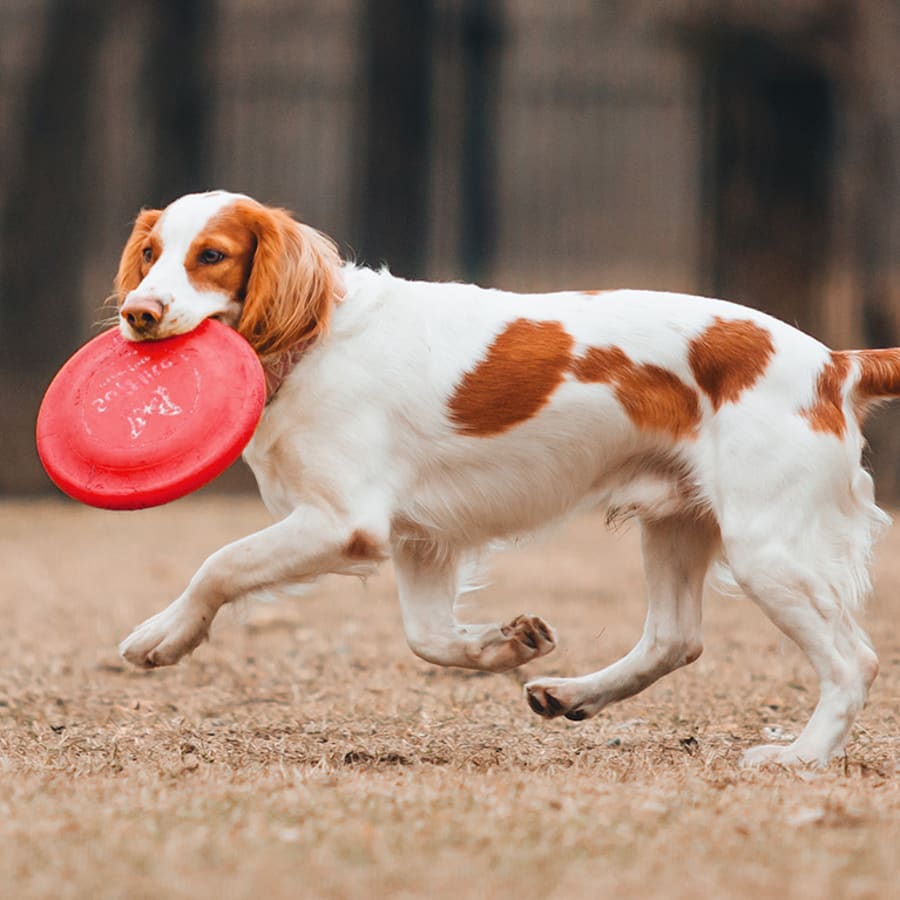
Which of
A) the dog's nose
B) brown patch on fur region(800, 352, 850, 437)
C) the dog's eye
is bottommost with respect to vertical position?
brown patch on fur region(800, 352, 850, 437)

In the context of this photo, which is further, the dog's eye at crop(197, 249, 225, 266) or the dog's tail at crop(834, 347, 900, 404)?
the dog's tail at crop(834, 347, 900, 404)

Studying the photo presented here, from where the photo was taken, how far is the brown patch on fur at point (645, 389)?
428cm

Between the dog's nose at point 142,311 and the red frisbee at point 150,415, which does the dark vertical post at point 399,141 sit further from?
the dog's nose at point 142,311

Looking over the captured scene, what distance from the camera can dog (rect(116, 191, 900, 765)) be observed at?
413 centimetres

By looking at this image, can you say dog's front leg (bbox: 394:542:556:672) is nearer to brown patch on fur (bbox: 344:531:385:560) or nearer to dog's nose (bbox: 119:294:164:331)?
brown patch on fur (bbox: 344:531:385:560)

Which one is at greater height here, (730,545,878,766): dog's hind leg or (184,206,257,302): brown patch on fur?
(184,206,257,302): brown patch on fur

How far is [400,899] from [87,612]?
4814 mm

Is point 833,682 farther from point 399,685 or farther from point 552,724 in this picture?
point 399,685

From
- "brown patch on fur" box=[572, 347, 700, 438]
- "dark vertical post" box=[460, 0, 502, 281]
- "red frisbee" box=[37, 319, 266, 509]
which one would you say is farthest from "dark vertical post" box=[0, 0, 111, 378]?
"brown patch on fur" box=[572, 347, 700, 438]

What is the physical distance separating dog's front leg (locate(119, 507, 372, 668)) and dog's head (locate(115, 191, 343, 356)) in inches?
18.5

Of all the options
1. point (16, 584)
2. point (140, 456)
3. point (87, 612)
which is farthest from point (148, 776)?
point (16, 584)

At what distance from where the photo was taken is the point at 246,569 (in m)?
4.10

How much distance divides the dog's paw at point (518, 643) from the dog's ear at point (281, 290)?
927 millimetres

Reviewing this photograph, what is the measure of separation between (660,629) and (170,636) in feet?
4.41
